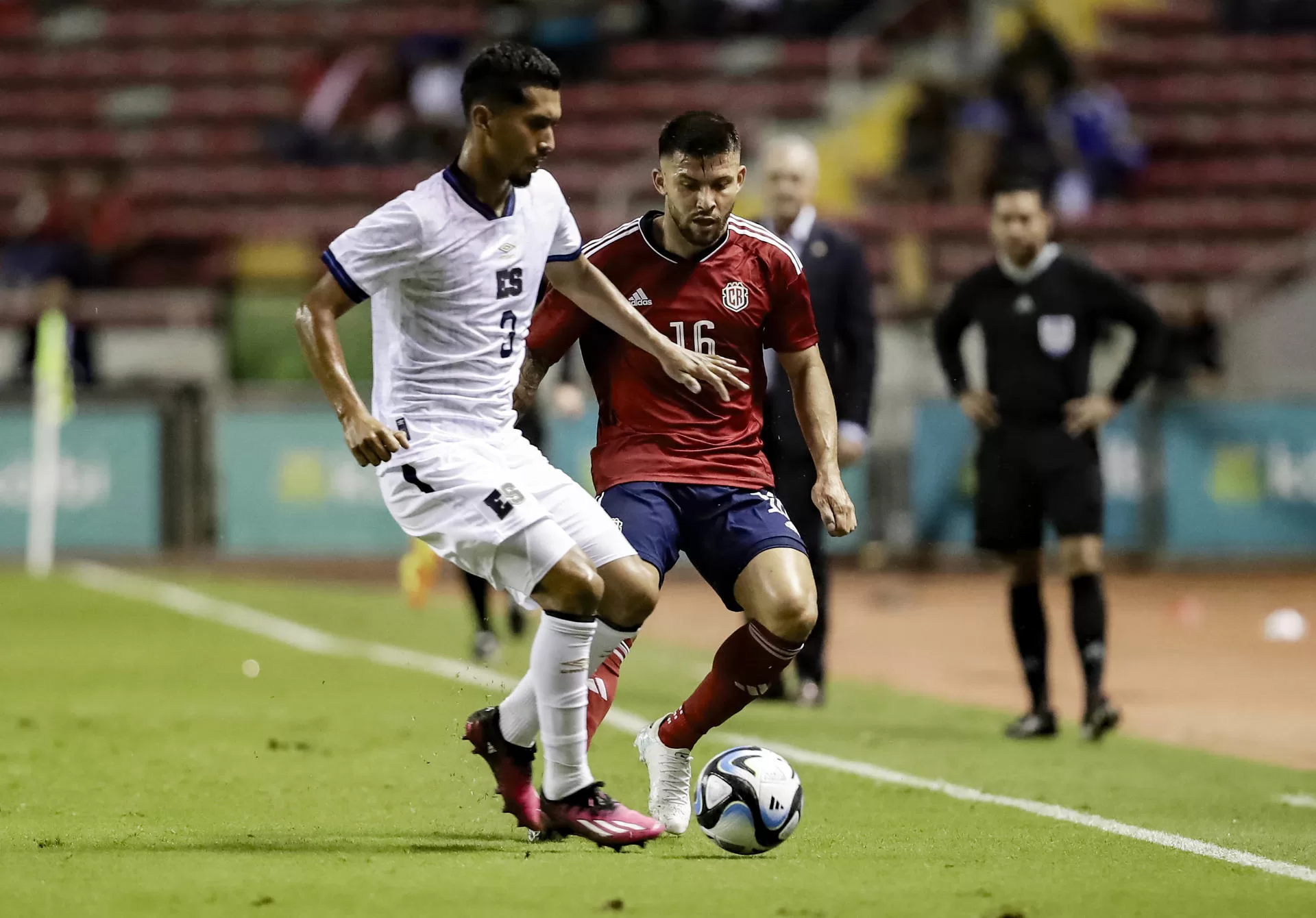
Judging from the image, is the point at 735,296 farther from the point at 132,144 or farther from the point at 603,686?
the point at 132,144

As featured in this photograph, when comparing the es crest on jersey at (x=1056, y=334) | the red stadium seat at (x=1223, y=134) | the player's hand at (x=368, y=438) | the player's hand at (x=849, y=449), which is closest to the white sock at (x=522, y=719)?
the player's hand at (x=368, y=438)

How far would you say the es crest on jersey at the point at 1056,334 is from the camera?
9.38 m

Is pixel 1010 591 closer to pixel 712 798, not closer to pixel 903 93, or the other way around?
pixel 712 798

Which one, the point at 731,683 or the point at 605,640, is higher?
the point at 605,640

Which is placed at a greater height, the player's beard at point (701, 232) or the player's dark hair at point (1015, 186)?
the player's dark hair at point (1015, 186)

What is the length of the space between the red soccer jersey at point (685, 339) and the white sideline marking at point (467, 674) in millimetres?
1153

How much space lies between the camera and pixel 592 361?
21.6ft

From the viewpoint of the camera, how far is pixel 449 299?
19.0 ft

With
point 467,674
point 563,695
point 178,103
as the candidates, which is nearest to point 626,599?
point 563,695

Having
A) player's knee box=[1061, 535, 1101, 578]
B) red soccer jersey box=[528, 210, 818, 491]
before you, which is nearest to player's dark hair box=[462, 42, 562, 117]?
red soccer jersey box=[528, 210, 818, 491]

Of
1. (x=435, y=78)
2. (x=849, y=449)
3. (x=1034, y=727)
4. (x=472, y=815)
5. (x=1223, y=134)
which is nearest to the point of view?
(x=472, y=815)

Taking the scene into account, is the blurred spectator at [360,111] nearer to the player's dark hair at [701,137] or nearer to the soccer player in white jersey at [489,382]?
the player's dark hair at [701,137]

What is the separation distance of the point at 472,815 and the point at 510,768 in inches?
25.3

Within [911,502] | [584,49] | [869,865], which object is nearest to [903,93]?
[584,49]
